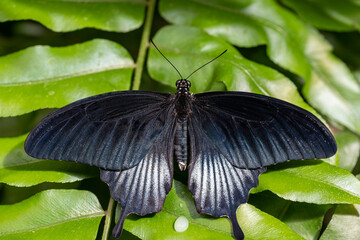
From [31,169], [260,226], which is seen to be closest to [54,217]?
[31,169]

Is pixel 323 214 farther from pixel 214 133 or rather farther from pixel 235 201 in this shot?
pixel 214 133

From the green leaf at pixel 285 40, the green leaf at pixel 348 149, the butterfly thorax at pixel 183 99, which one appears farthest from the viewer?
the green leaf at pixel 285 40

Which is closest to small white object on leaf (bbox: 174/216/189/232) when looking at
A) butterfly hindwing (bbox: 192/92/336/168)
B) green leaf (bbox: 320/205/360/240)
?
butterfly hindwing (bbox: 192/92/336/168)

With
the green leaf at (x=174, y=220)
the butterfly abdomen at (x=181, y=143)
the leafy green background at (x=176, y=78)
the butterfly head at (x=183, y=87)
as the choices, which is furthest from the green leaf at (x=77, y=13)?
the green leaf at (x=174, y=220)

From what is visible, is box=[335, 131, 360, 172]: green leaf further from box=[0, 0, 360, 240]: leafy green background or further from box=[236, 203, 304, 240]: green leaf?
box=[236, 203, 304, 240]: green leaf

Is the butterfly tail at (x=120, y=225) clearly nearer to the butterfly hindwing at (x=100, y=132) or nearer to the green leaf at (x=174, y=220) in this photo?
the green leaf at (x=174, y=220)
